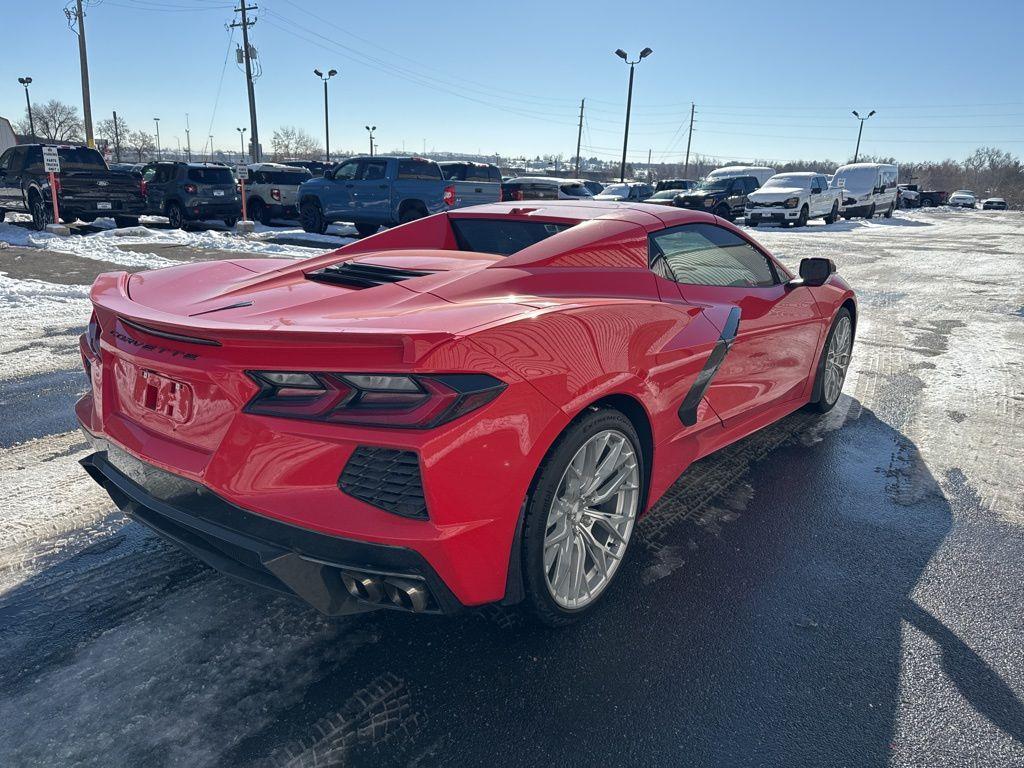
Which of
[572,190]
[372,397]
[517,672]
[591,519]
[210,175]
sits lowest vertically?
[517,672]

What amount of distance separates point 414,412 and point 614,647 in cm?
115

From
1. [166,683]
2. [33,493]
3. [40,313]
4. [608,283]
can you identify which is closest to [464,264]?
[608,283]

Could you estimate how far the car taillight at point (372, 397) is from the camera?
1.86 metres

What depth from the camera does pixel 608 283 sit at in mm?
2768

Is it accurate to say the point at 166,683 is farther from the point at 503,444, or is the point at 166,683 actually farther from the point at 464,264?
the point at 464,264

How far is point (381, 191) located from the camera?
49.6ft

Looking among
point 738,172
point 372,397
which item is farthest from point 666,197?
point 372,397

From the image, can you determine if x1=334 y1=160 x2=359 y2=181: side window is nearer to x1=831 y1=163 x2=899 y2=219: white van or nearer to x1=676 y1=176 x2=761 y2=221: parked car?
x1=676 y1=176 x2=761 y2=221: parked car

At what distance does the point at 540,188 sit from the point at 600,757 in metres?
19.0

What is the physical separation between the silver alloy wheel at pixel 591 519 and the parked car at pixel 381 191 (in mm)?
13343

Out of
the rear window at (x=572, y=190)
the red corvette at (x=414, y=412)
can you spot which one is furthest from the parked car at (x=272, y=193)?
the red corvette at (x=414, y=412)

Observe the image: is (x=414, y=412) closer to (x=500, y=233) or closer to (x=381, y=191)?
(x=500, y=233)

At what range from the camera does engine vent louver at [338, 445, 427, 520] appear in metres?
1.85

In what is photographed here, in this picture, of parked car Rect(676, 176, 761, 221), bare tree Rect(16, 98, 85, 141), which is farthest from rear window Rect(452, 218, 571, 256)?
bare tree Rect(16, 98, 85, 141)
